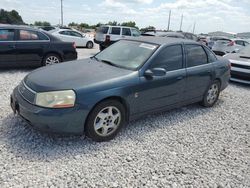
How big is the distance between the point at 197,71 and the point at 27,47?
5.03 metres

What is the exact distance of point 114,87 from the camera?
11.0 feet

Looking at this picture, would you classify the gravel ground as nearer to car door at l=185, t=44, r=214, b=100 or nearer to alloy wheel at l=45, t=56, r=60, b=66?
car door at l=185, t=44, r=214, b=100

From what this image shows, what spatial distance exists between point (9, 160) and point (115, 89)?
1.63 meters

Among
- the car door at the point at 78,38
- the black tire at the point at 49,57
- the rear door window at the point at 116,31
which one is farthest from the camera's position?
the car door at the point at 78,38

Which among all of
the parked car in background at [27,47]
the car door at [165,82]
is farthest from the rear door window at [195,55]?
the parked car in background at [27,47]

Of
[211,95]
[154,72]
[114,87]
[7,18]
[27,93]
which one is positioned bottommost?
[211,95]

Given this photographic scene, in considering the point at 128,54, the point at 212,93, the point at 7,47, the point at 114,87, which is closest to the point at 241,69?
the point at 212,93

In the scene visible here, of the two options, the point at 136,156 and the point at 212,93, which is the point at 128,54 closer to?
the point at 136,156

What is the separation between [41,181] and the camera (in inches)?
101

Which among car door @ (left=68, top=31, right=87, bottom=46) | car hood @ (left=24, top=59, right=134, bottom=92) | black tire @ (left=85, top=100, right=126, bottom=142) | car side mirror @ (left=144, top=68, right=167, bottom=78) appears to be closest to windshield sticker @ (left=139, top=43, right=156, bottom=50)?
car side mirror @ (left=144, top=68, right=167, bottom=78)

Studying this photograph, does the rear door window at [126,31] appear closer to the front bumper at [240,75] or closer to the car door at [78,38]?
the car door at [78,38]

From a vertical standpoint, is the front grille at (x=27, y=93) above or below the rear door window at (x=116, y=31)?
below

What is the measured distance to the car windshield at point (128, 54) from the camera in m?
3.85

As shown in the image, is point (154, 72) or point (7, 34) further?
point (7, 34)
